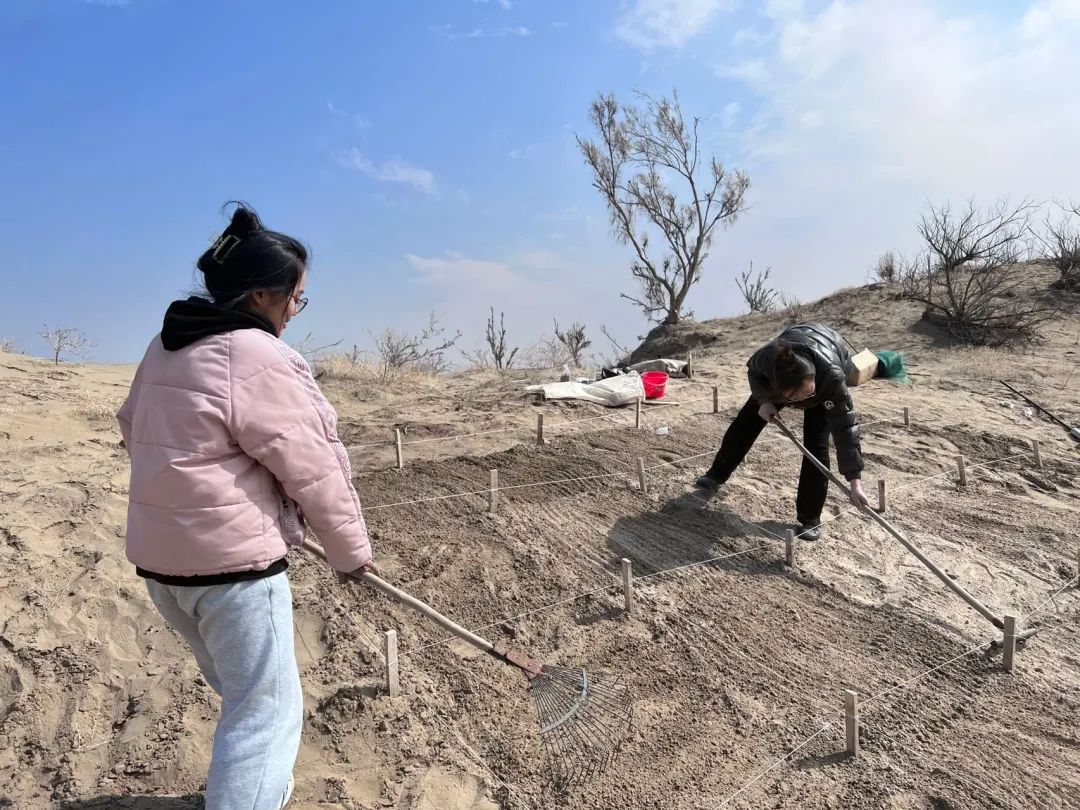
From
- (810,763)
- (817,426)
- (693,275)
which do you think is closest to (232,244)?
(810,763)

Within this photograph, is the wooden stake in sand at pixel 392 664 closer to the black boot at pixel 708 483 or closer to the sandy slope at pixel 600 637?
the sandy slope at pixel 600 637

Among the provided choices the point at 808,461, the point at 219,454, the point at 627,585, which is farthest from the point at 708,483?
the point at 219,454

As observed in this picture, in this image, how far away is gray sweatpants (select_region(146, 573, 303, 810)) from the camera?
1.57 metres

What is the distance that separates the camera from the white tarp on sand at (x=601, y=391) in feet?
23.3

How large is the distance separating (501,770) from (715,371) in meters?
7.32

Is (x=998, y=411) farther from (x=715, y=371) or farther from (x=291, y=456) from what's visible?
(x=291, y=456)

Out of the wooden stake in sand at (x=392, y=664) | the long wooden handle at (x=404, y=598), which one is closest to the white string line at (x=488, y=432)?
the wooden stake in sand at (x=392, y=664)

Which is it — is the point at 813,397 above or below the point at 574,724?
above

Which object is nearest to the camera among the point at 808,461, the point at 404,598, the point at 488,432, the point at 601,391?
the point at 404,598

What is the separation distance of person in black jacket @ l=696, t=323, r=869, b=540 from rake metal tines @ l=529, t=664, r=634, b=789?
1913 mm

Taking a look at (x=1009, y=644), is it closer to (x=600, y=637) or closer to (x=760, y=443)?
(x=600, y=637)

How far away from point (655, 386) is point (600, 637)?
14.8 ft

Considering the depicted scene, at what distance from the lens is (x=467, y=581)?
11.6 ft

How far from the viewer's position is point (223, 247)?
5.33ft
